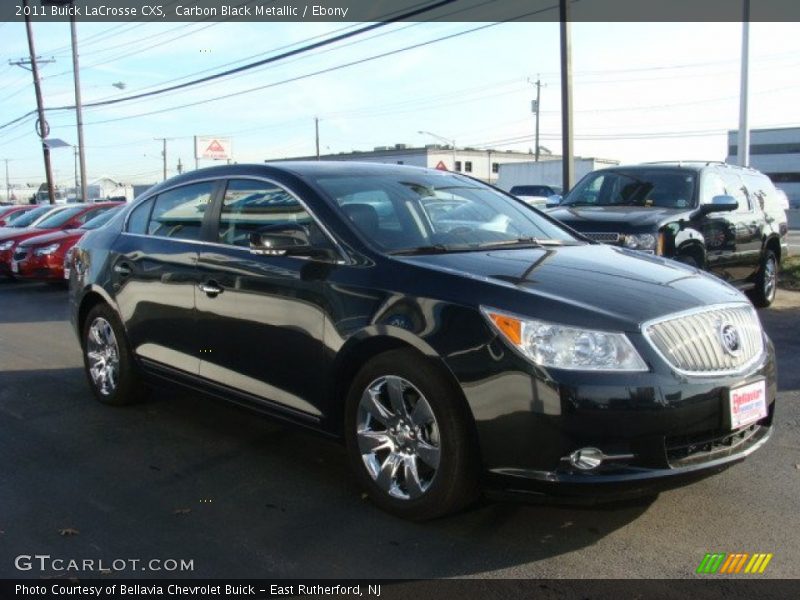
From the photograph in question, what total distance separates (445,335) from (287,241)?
3.76 feet

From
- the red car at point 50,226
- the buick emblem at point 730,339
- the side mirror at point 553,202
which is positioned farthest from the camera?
the red car at point 50,226

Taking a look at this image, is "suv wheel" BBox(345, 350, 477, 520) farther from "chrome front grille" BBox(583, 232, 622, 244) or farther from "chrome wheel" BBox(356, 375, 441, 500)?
"chrome front grille" BBox(583, 232, 622, 244)

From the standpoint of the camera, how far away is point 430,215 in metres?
4.57

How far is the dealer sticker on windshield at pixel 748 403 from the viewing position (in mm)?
3475

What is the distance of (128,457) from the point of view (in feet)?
15.5

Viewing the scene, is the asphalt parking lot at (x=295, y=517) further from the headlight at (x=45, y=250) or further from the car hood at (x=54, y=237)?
the car hood at (x=54, y=237)

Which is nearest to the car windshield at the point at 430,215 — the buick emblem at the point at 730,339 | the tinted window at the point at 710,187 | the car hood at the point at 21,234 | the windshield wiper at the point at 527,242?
the windshield wiper at the point at 527,242

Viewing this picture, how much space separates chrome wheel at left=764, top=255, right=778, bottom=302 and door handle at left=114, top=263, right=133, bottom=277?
817cm

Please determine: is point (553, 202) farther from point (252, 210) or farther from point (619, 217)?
point (252, 210)

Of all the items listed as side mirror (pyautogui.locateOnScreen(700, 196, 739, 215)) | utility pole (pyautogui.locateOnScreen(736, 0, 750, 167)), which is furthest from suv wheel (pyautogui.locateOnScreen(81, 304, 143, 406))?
utility pole (pyautogui.locateOnScreen(736, 0, 750, 167))

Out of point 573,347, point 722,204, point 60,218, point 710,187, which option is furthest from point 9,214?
point 573,347

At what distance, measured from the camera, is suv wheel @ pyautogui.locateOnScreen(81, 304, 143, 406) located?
18.5 feet

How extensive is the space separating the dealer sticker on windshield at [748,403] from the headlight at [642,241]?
441cm

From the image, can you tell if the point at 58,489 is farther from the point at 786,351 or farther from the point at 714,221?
the point at 714,221
